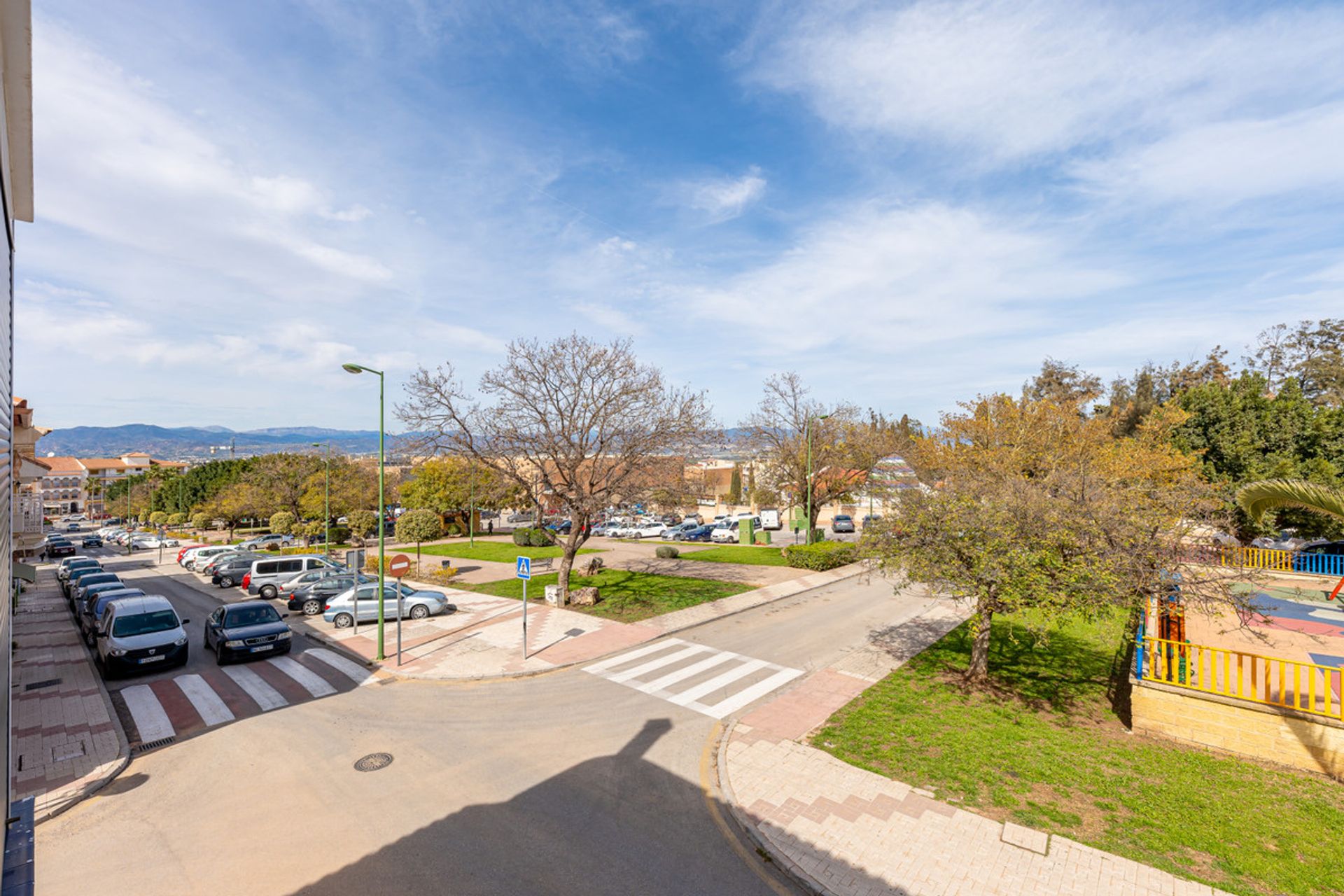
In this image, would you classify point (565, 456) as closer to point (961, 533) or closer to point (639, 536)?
point (961, 533)

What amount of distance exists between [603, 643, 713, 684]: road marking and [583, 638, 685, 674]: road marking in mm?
472

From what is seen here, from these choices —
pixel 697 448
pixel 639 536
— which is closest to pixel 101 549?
pixel 639 536

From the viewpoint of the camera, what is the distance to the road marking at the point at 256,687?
12086mm

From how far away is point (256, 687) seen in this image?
13.0 m

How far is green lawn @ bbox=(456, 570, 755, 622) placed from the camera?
19.5 m

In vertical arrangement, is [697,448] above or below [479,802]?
above

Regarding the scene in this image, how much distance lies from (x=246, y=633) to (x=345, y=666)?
294 cm

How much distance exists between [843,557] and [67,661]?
93.1ft

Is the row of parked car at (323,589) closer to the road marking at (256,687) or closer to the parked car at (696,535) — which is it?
the road marking at (256,687)

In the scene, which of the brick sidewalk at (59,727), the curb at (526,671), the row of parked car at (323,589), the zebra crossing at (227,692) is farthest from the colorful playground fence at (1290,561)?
the brick sidewalk at (59,727)

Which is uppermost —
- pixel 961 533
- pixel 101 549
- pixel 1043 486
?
pixel 1043 486

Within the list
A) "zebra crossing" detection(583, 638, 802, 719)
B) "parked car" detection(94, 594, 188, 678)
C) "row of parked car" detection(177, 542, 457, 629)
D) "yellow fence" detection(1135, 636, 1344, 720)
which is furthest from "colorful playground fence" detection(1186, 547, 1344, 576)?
"parked car" detection(94, 594, 188, 678)

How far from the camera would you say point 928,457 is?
109ft

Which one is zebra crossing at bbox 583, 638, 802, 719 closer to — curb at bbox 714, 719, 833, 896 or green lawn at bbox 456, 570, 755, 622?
curb at bbox 714, 719, 833, 896
